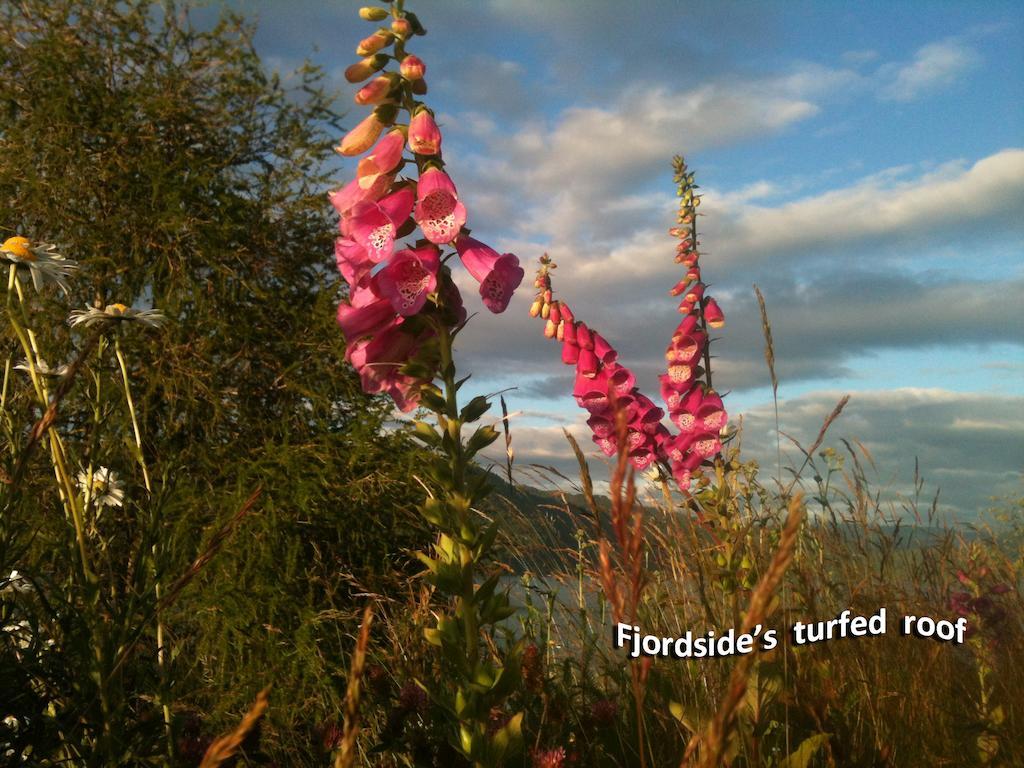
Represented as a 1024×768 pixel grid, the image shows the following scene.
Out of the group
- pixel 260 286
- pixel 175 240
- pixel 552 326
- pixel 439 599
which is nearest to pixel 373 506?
pixel 439 599

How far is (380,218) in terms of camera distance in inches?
77.3

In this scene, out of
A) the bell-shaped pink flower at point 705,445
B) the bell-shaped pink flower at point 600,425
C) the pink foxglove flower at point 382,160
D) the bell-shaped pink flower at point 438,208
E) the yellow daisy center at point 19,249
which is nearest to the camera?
the bell-shaped pink flower at point 438,208

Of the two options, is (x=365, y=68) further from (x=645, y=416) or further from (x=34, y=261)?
(x=645, y=416)

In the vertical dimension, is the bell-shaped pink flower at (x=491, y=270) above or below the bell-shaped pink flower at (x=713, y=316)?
below

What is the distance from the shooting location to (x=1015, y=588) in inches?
138

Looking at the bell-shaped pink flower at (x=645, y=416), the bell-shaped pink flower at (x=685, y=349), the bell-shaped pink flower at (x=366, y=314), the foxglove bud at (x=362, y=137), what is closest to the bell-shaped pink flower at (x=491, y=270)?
the bell-shaped pink flower at (x=366, y=314)

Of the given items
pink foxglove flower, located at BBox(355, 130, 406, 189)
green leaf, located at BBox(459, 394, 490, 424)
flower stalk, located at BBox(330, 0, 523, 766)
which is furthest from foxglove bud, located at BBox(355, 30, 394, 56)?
green leaf, located at BBox(459, 394, 490, 424)

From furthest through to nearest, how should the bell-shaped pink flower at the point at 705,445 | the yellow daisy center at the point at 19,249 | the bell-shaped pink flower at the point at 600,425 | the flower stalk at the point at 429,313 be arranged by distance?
the bell-shaped pink flower at the point at 600,425 < the bell-shaped pink flower at the point at 705,445 < the yellow daisy center at the point at 19,249 < the flower stalk at the point at 429,313

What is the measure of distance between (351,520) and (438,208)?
3240mm

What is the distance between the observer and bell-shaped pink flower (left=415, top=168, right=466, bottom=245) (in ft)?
6.23

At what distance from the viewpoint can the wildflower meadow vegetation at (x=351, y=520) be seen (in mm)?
1774

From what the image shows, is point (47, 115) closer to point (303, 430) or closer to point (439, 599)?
point (303, 430)

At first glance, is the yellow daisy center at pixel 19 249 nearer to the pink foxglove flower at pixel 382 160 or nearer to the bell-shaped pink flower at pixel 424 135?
the pink foxglove flower at pixel 382 160

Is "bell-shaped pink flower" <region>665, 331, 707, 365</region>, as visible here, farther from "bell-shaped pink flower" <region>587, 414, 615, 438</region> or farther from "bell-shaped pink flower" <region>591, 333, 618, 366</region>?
"bell-shaped pink flower" <region>587, 414, 615, 438</region>
